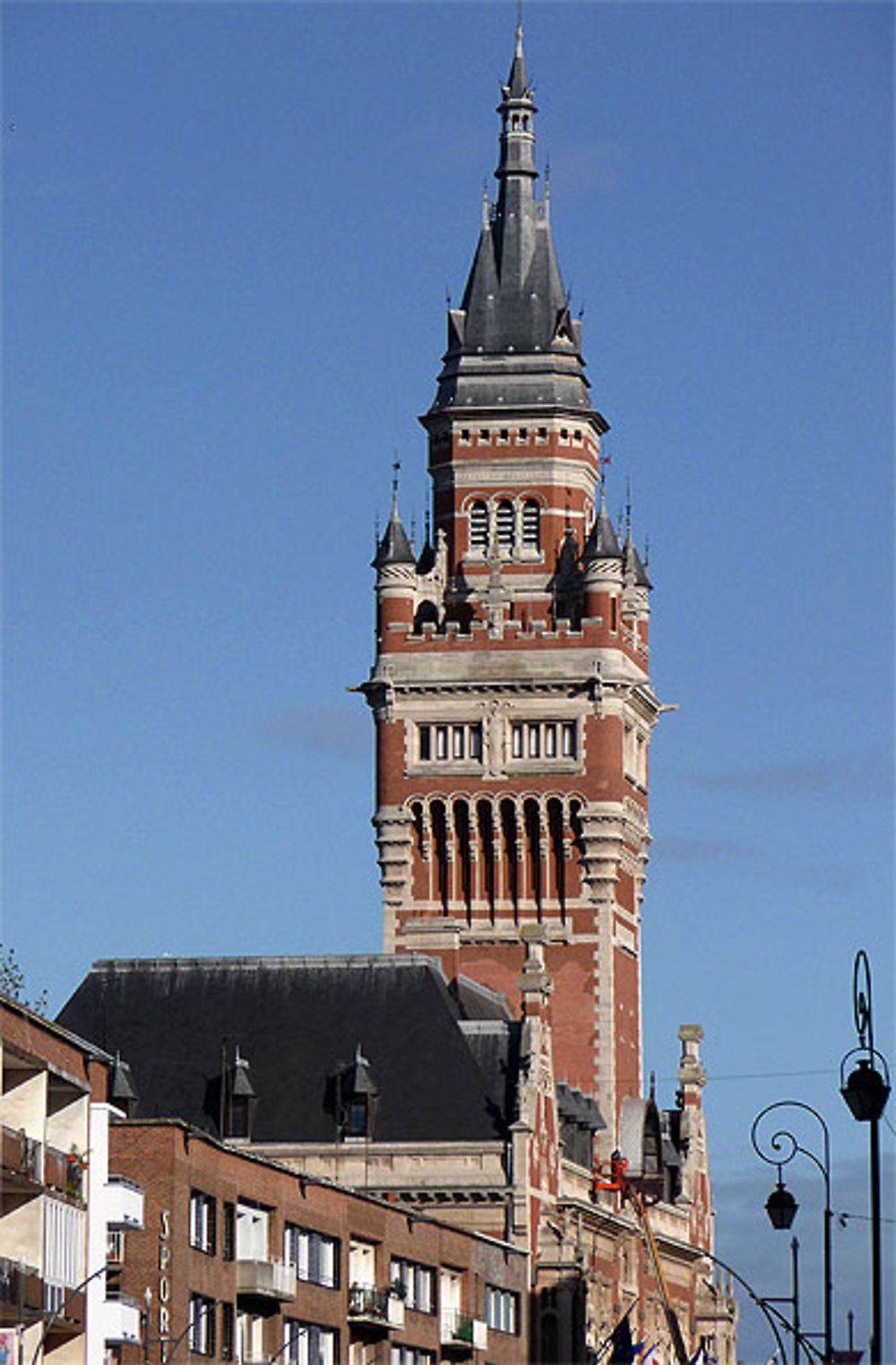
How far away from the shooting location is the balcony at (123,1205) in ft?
320

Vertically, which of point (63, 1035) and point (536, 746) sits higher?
point (536, 746)

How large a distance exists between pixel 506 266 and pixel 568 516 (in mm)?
10673

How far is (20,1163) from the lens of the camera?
90.5 m

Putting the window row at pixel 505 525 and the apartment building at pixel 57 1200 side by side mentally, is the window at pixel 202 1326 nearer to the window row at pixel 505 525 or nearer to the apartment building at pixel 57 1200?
the apartment building at pixel 57 1200

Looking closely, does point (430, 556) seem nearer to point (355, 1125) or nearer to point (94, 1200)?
point (355, 1125)

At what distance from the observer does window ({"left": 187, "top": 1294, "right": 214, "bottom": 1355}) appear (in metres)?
105

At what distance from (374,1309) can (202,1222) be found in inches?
558

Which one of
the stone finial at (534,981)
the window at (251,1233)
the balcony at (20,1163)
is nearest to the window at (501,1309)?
the stone finial at (534,981)

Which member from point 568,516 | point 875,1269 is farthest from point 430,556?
point 875,1269

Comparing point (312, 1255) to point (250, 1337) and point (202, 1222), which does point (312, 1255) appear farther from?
point (202, 1222)

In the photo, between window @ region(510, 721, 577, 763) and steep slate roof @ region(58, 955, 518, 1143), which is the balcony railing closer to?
steep slate roof @ region(58, 955, 518, 1143)

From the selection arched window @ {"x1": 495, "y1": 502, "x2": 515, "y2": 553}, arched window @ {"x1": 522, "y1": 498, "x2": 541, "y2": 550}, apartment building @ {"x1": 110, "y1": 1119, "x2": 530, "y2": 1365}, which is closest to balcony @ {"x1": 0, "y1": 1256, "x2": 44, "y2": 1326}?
apartment building @ {"x1": 110, "y1": 1119, "x2": 530, "y2": 1365}

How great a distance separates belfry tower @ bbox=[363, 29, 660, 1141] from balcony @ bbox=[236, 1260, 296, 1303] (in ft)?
151

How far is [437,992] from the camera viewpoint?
148 metres
